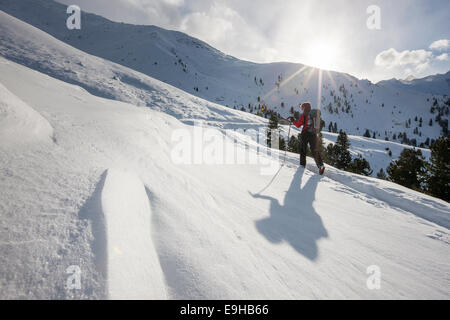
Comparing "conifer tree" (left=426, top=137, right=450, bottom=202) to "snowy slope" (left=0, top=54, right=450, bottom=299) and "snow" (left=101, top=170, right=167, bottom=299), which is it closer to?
"snowy slope" (left=0, top=54, right=450, bottom=299)

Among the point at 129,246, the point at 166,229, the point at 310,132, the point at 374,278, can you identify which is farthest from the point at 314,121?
the point at 129,246

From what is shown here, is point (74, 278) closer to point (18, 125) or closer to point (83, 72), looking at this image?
point (18, 125)

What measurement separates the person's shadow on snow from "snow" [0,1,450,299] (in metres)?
0.02

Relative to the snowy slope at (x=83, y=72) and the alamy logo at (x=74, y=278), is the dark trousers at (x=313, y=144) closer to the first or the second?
the alamy logo at (x=74, y=278)

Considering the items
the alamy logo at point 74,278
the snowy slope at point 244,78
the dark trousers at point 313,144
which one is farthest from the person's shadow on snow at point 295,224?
the snowy slope at point 244,78

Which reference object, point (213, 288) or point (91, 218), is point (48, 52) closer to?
point (91, 218)

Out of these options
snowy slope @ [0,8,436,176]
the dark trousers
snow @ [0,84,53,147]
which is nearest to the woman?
the dark trousers

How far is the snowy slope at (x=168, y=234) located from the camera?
Result: 4.03 feet

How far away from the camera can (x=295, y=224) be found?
2854 mm

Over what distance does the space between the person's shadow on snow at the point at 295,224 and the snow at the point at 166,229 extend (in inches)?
0.8

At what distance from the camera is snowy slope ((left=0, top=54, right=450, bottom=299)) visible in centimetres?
123

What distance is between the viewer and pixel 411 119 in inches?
6747

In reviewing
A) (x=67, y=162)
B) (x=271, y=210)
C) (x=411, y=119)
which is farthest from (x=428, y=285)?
(x=411, y=119)

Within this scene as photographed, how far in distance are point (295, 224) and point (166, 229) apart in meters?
1.91
